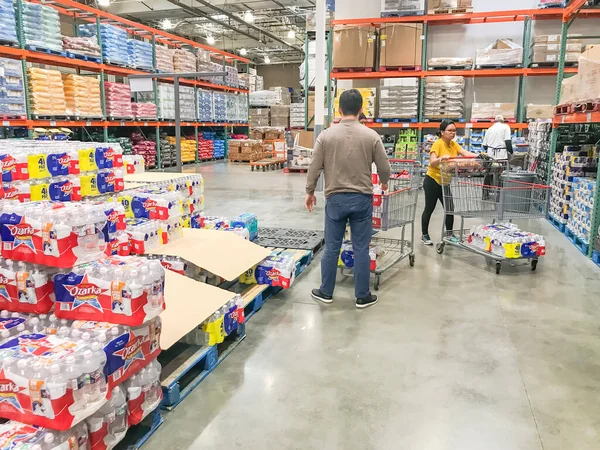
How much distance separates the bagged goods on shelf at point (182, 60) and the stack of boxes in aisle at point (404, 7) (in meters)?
6.73

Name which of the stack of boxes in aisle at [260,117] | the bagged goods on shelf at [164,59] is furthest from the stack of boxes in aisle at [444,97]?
the stack of boxes in aisle at [260,117]

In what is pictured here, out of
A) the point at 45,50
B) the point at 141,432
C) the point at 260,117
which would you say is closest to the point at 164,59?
the point at 45,50

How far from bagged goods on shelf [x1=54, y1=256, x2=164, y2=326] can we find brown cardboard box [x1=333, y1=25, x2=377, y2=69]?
428 inches

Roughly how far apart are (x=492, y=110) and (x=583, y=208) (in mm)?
6857

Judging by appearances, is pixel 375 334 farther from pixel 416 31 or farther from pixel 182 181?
pixel 416 31

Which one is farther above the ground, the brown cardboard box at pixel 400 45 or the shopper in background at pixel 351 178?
the brown cardboard box at pixel 400 45

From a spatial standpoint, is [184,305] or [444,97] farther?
[444,97]

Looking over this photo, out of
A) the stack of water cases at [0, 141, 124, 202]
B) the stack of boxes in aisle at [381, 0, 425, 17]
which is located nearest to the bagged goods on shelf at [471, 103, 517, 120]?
the stack of boxes in aisle at [381, 0, 425, 17]

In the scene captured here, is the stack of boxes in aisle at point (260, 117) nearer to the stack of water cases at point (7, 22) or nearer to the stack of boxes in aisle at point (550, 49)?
the stack of boxes in aisle at point (550, 49)

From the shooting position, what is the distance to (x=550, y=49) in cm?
1191

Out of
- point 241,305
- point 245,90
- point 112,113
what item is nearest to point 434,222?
point 241,305

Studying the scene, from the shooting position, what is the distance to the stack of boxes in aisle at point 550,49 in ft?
38.4

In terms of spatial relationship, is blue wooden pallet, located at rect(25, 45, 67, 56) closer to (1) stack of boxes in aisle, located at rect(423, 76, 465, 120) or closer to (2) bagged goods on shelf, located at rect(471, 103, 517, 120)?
(1) stack of boxes in aisle, located at rect(423, 76, 465, 120)

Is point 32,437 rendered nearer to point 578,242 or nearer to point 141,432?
point 141,432
